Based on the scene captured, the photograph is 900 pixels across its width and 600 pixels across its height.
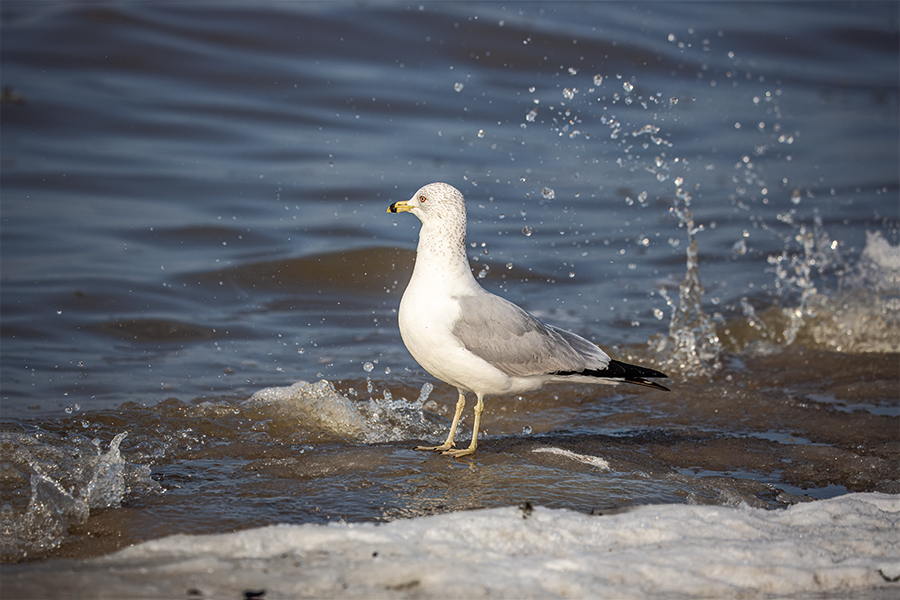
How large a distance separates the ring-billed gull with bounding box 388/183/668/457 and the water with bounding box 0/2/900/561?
370mm

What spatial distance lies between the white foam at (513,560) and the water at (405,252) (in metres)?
0.39

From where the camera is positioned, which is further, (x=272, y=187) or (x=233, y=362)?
(x=272, y=187)

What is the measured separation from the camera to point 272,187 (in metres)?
9.81

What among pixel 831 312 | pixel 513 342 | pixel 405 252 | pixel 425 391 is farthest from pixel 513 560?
pixel 405 252

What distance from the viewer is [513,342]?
4.25 meters

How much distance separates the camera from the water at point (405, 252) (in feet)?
13.3

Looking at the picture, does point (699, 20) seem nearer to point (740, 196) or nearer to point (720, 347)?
point (740, 196)

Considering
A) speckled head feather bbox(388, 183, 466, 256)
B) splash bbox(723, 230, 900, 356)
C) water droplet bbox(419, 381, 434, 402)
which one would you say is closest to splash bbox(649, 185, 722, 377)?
splash bbox(723, 230, 900, 356)

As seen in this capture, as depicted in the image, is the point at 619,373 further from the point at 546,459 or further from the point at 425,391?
the point at 425,391

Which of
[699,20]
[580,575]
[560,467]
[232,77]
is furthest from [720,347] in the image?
[699,20]

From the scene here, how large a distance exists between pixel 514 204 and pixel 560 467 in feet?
19.9

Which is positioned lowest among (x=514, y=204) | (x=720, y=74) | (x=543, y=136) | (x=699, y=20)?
(x=514, y=204)

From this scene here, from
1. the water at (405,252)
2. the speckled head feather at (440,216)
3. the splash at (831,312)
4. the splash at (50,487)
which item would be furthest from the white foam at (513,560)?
the splash at (831,312)

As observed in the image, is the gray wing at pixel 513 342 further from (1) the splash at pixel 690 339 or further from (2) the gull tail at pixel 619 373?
(1) the splash at pixel 690 339
